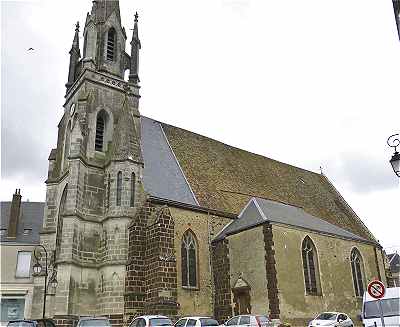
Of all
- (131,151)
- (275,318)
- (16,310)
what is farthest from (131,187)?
(16,310)

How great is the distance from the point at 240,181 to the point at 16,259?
18.0 meters

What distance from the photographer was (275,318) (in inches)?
698

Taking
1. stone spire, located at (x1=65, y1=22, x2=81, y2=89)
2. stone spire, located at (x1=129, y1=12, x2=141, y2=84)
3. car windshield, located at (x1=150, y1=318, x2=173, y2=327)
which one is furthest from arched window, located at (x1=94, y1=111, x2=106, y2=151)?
car windshield, located at (x1=150, y1=318, x2=173, y2=327)

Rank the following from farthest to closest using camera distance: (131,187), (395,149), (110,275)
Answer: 1. (131,187)
2. (110,275)
3. (395,149)

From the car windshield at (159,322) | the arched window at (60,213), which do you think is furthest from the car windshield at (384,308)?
the arched window at (60,213)

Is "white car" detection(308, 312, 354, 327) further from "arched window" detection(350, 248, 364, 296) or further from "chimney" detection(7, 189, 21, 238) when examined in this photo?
"chimney" detection(7, 189, 21, 238)

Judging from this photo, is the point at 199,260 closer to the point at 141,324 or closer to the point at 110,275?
the point at 110,275

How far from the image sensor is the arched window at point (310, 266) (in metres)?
19.8

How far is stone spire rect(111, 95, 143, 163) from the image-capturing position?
2138 cm

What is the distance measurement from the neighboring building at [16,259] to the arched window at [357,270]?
68.8ft

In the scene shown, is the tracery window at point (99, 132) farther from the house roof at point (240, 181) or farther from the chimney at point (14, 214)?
the chimney at point (14, 214)

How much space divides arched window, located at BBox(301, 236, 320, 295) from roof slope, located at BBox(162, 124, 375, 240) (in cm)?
448

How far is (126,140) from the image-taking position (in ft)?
71.3

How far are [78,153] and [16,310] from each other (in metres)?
16.9
